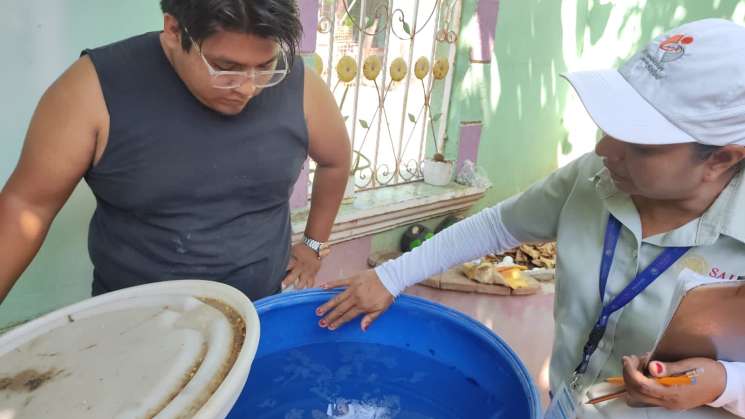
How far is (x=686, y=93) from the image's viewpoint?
0.83m

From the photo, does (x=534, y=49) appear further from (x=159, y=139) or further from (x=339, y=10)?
(x=159, y=139)

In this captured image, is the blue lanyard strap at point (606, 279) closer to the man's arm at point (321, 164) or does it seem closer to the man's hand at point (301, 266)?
the man's arm at point (321, 164)

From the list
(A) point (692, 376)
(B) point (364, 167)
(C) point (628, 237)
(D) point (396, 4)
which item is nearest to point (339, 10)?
(D) point (396, 4)

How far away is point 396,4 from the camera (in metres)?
2.77

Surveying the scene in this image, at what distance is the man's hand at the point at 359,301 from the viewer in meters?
1.28

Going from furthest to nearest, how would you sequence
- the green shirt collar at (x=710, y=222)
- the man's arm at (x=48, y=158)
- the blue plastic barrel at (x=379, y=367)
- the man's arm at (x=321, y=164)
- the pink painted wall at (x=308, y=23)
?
1. the pink painted wall at (x=308, y=23)
2. the man's arm at (x=321, y=164)
3. the blue plastic barrel at (x=379, y=367)
4. the man's arm at (x=48, y=158)
5. the green shirt collar at (x=710, y=222)

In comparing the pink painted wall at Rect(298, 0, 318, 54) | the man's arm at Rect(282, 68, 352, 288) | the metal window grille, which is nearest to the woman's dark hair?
the man's arm at Rect(282, 68, 352, 288)

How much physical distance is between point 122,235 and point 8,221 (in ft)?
0.70

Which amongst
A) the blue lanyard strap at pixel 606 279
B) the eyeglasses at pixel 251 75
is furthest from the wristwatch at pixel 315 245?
the blue lanyard strap at pixel 606 279

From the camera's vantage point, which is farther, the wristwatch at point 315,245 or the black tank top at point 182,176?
the wristwatch at point 315,245

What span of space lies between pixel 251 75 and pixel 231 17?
0.13 metres

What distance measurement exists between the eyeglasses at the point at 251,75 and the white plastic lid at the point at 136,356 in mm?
384

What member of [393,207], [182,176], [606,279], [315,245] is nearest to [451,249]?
[606,279]

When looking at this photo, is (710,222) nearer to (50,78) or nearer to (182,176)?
(182,176)
